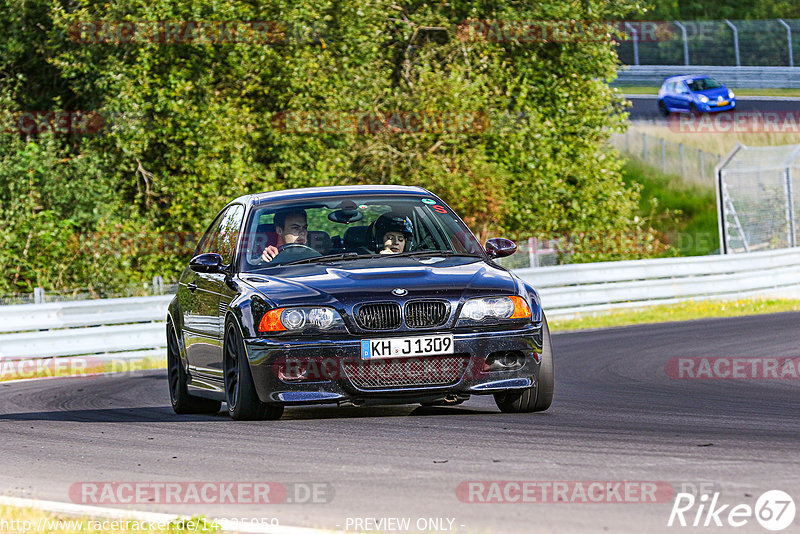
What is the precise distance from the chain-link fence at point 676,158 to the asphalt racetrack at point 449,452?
134ft

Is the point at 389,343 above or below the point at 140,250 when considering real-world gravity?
above

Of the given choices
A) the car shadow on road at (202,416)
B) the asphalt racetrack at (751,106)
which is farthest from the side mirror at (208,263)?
the asphalt racetrack at (751,106)

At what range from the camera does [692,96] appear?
5200 centimetres

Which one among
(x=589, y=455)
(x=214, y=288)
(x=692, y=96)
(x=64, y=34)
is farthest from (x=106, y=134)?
(x=692, y=96)

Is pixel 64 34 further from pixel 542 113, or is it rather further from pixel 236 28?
pixel 542 113

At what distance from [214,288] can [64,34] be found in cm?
1887

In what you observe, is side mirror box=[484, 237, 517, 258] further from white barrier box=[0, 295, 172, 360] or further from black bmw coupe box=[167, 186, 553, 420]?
white barrier box=[0, 295, 172, 360]

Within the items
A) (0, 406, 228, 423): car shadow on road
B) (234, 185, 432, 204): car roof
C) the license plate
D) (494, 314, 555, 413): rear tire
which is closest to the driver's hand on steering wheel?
(234, 185, 432, 204): car roof

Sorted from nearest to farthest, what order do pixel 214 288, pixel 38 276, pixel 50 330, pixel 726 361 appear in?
pixel 214 288, pixel 726 361, pixel 50 330, pixel 38 276

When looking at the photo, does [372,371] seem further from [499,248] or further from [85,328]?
[85,328]

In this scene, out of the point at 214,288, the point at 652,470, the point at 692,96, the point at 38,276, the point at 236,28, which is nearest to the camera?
the point at 652,470

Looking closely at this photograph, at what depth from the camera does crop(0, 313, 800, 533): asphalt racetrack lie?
540 cm

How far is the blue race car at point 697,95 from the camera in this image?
51.7 metres

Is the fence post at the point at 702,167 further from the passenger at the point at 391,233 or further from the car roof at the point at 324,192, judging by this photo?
the passenger at the point at 391,233
